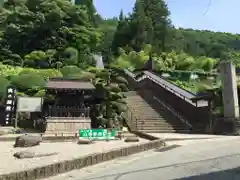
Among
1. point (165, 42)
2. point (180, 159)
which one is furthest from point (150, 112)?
point (165, 42)

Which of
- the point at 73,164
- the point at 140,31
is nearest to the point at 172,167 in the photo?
the point at 73,164

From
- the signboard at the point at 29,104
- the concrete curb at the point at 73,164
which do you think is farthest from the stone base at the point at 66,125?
the concrete curb at the point at 73,164

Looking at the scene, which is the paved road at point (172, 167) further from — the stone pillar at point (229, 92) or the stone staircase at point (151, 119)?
the stone staircase at point (151, 119)

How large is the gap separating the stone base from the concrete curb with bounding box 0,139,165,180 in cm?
684

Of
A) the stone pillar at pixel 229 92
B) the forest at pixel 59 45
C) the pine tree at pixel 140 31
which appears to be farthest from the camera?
the pine tree at pixel 140 31

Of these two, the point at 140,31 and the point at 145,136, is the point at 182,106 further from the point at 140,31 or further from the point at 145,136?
the point at 140,31

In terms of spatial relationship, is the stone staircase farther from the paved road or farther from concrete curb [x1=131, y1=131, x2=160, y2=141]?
the paved road

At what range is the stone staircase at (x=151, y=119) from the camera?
62.6 feet

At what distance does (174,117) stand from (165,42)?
3312 cm

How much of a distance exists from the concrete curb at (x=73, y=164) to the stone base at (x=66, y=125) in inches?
269

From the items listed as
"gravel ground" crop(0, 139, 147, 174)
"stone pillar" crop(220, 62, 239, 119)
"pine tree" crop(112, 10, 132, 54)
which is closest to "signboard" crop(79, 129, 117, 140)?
"gravel ground" crop(0, 139, 147, 174)

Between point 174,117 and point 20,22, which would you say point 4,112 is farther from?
point 20,22

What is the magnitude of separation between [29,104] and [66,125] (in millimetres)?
3020

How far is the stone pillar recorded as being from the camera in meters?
17.3
